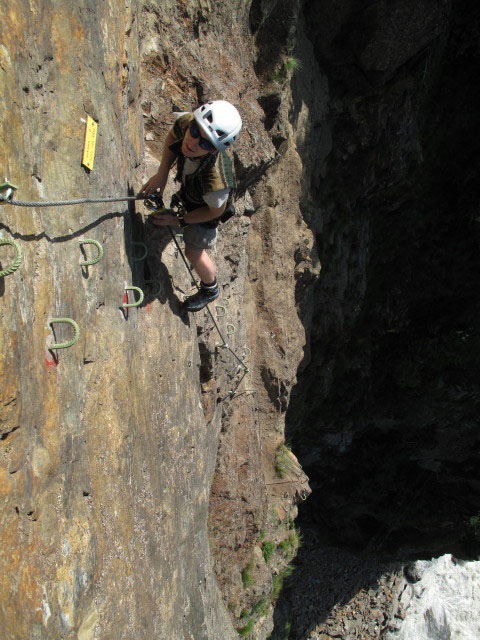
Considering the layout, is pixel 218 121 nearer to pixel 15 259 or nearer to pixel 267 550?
pixel 15 259

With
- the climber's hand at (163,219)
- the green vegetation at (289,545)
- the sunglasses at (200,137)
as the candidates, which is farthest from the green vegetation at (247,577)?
the sunglasses at (200,137)

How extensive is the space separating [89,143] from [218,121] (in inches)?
Result: 31.5

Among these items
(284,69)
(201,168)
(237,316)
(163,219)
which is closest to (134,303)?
(163,219)

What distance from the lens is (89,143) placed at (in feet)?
9.10

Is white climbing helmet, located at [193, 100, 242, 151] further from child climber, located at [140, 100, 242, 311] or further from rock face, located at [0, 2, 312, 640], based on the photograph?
rock face, located at [0, 2, 312, 640]

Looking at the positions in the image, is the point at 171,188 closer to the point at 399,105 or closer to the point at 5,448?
the point at 5,448

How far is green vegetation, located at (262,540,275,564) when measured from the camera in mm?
6555

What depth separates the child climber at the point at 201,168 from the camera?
3002mm

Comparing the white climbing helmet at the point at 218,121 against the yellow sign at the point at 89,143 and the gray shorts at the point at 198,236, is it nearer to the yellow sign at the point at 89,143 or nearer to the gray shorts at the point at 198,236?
the yellow sign at the point at 89,143

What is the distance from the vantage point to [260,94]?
6.07m

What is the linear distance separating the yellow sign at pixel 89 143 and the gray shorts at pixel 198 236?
1133 millimetres

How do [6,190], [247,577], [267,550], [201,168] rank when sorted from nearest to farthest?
1. [6,190]
2. [201,168]
3. [247,577]
4. [267,550]

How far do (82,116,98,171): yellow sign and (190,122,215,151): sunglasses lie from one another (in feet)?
2.00

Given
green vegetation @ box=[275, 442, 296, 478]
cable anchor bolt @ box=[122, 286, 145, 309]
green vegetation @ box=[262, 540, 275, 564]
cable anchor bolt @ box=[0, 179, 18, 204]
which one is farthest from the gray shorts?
green vegetation @ box=[262, 540, 275, 564]
